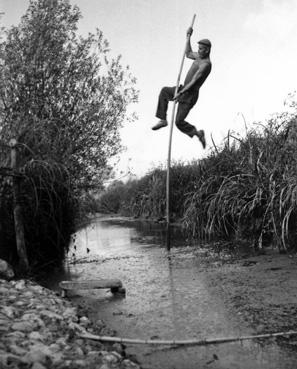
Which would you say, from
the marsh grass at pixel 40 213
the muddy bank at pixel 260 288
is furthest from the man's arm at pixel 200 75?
the muddy bank at pixel 260 288

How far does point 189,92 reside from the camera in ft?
26.5

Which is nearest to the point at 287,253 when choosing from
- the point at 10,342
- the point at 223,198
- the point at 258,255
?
the point at 258,255

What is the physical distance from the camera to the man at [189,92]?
7.82m

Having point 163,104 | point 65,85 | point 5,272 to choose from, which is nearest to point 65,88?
point 65,85

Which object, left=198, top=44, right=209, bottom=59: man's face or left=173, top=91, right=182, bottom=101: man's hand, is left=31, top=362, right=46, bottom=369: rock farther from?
left=198, top=44, right=209, bottom=59: man's face

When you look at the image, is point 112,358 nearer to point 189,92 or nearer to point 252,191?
point 252,191

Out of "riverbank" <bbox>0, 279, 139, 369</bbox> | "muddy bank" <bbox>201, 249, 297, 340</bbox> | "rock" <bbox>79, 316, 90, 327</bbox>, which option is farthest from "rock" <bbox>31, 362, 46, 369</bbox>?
"muddy bank" <bbox>201, 249, 297, 340</bbox>

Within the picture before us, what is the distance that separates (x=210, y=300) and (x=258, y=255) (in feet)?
8.69

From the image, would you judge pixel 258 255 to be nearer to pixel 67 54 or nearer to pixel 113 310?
pixel 113 310

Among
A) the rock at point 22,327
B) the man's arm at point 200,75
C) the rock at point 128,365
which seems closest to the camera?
the rock at point 128,365

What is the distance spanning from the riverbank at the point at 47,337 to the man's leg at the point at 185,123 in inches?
186

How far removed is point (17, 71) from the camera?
34.1 feet

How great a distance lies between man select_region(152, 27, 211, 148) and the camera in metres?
7.82

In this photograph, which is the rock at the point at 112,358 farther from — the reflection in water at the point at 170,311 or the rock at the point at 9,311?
the rock at the point at 9,311
